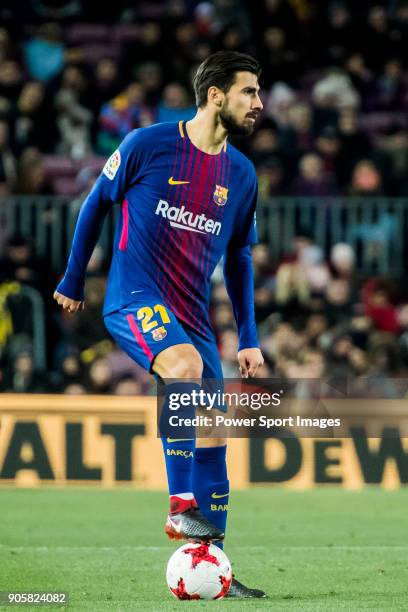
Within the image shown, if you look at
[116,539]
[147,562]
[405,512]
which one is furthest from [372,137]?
[147,562]

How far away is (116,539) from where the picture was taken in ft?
31.0

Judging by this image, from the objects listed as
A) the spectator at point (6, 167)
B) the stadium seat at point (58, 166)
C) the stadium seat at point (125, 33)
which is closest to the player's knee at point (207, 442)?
the spectator at point (6, 167)

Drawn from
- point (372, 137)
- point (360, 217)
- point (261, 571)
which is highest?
point (372, 137)

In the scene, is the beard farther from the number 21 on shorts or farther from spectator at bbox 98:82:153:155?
spectator at bbox 98:82:153:155

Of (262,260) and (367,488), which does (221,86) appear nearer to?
(367,488)

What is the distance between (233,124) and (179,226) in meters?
0.53

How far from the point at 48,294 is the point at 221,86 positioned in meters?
7.98

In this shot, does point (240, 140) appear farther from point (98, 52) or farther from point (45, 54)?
point (98, 52)

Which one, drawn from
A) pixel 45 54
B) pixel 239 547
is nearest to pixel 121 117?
pixel 45 54

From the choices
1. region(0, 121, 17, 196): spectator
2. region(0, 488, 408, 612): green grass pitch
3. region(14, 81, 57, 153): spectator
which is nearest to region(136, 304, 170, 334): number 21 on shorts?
region(0, 488, 408, 612): green grass pitch

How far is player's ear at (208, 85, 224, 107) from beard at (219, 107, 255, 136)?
48 mm

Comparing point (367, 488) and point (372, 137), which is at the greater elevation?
point (372, 137)

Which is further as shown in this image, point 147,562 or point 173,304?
point 147,562

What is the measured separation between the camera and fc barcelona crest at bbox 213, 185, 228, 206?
693cm
